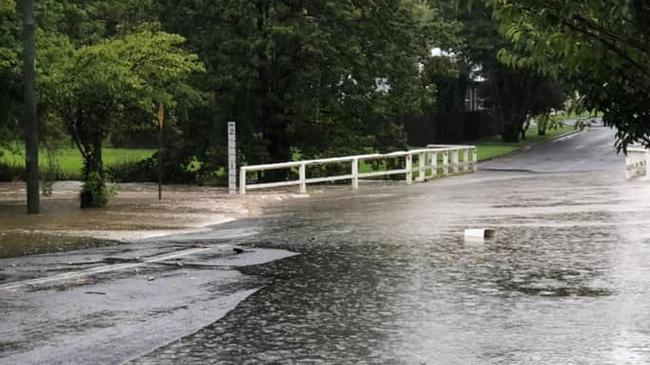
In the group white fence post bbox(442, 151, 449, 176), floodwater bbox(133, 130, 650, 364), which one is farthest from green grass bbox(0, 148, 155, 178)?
floodwater bbox(133, 130, 650, 364)

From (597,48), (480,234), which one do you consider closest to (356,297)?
(597,48)

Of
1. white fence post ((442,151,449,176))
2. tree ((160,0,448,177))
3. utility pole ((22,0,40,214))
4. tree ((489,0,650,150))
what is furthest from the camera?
white fence post ((442,151,449,176))

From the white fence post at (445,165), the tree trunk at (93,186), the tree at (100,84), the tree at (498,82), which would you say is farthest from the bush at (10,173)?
the tree at (498,82)

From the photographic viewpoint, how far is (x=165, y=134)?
30.5 metres

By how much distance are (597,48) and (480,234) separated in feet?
26.9

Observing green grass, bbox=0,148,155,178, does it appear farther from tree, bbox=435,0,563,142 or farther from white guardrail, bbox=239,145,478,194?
tree, bbox=435,0,563,142

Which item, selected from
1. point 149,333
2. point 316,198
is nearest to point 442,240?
point 149,333

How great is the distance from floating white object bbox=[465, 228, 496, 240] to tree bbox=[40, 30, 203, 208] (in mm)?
7421

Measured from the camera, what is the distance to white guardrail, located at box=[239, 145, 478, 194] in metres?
23.3

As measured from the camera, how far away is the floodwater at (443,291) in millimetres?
7117

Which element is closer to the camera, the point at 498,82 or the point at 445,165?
the point at 445,165

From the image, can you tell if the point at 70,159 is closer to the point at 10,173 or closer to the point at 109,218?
the point at 10,173

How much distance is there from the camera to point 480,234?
13570 mm

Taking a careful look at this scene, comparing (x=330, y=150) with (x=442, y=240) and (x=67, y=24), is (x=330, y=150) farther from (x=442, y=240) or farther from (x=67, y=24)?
(x=442, y=240)
